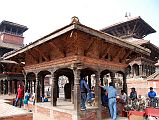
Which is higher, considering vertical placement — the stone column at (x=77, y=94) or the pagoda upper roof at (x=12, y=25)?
the pagoda upper roof at (x=12, y=25)

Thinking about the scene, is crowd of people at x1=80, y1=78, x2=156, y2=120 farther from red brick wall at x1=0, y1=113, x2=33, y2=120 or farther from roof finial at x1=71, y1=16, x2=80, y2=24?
roof finial at x1=71, y1=16, x2=80, y2=24

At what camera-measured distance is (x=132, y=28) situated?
25.3 metres

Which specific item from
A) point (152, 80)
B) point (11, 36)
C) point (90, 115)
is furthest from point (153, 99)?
point (11, 36)

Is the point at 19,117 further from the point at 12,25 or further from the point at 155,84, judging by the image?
the point at 12,25

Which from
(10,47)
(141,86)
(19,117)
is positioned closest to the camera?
(19,117)

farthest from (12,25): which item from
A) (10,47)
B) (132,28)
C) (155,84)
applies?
(155,84)

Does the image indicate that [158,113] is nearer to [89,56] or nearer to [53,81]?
[89,56]

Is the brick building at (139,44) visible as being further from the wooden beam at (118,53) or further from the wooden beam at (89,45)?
the wooden beam at (89,45)

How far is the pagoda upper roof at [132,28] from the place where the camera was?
79.5 feet

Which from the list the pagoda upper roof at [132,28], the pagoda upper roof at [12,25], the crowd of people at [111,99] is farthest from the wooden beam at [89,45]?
the pagoda upper roof at [12,25]

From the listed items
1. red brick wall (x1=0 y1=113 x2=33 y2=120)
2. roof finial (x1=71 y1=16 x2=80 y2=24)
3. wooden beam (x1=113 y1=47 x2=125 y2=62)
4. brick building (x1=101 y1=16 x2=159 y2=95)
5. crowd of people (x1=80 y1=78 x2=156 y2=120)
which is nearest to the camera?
red brick wall (x1=0 y1=113 x2=33 y2=120)

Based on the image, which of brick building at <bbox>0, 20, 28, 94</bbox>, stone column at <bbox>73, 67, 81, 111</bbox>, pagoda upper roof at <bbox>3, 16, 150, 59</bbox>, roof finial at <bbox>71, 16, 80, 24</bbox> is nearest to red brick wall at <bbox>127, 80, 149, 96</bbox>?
pagoda upper roof at <bbox>3, 16, 150, 59</bbox>

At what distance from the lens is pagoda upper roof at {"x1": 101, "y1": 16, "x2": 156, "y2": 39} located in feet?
79.5

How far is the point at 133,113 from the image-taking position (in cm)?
804
